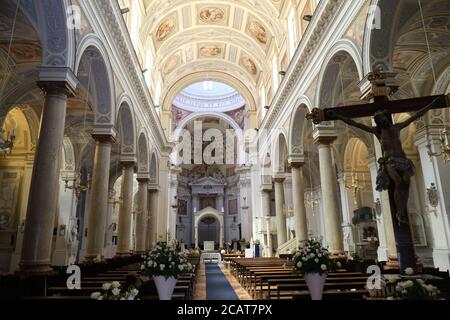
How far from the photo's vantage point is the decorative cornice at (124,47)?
8555mm

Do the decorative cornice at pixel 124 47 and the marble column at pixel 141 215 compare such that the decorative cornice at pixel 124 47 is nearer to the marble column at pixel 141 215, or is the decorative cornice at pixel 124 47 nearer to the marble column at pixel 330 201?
the marble column at pixel 141 215

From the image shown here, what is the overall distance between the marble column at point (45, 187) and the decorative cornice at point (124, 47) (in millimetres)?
2873

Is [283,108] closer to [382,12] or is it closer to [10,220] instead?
[382,12]

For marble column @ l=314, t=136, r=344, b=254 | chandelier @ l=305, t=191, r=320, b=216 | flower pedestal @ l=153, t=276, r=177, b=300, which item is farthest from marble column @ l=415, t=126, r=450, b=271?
flower pedestal @ l=153, t=276, r=177, b=300

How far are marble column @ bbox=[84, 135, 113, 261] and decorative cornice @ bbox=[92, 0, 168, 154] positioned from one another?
2848 mm

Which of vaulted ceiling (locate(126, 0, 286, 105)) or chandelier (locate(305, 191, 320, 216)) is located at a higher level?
vaulted ceiling (locate(126, 0, 286, 105))

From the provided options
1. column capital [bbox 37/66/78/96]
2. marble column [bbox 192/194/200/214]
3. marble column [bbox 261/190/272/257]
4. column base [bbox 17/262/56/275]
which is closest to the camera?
column base [bbox 17/262/56/275]

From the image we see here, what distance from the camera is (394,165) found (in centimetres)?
371

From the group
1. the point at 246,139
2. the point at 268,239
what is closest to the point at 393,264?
the point at 268,239

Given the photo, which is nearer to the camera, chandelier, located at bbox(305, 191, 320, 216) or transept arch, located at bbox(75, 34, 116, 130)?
transept arch, located at bbox(75, 34, 116, 130)

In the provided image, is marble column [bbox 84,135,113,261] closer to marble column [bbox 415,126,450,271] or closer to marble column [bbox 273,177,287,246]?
marble column [bbox 273,177,287,246]

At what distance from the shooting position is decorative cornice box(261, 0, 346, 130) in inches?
343

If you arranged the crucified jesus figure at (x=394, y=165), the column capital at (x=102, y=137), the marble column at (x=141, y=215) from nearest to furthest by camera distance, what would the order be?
the crucified jesus figure at (x=394, y=165)
the column capital at (x=102, y=137)
the marble column at (x=141, y=215)
